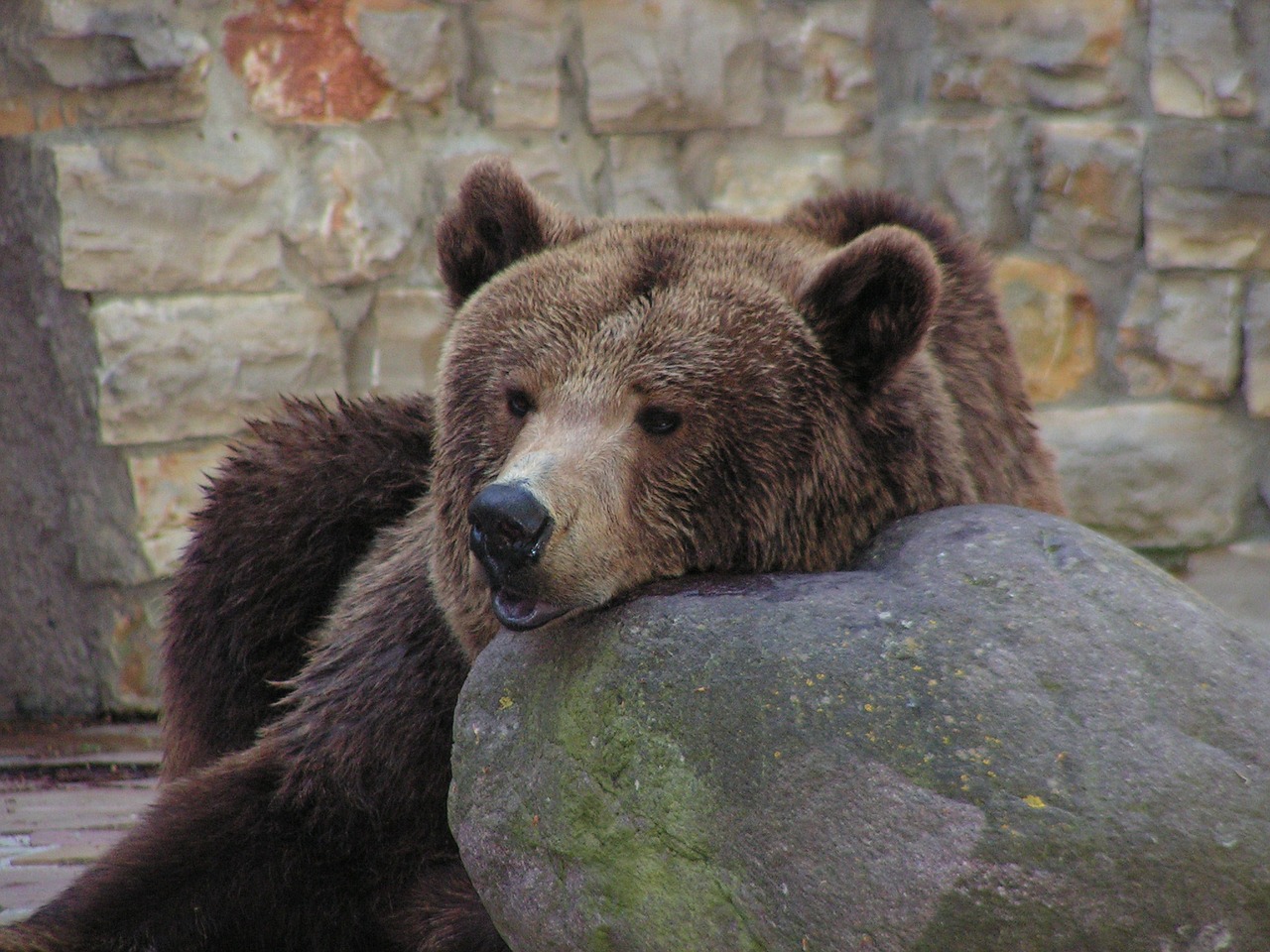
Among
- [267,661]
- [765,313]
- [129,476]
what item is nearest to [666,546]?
[765,313]

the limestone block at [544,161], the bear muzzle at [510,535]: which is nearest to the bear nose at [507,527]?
the bear muzzle at [510,535]

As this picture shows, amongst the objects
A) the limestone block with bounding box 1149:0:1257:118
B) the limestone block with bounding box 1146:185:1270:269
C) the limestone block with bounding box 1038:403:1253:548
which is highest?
the limestone block with bounding box 1149:0:1257:118

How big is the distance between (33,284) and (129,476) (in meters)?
0.65

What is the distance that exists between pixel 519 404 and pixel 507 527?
440 millimetres

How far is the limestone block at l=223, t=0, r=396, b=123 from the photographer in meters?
4.67

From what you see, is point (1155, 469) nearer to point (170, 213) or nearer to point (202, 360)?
point (202, 360)

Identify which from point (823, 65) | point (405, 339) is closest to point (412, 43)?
point (405, 339)

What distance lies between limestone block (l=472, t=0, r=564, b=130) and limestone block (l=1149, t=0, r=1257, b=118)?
6.38ft

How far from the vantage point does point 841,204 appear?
320 centimetres

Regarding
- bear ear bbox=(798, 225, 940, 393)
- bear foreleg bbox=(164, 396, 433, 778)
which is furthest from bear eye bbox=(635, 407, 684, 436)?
bear foreleg bbox=(164, 396, 433, 778)

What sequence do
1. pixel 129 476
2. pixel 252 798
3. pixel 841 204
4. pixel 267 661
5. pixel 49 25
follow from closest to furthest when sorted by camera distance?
pixel 252 798 < pixel 841 204 < pixel 267 661 < pixel 49 25 < pixel 129 476

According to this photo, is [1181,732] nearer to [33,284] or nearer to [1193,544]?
[1193,544]

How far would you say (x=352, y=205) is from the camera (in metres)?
4.81

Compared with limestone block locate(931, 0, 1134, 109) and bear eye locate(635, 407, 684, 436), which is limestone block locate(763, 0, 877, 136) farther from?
bear eye locate(635, 407, 684, 436)
